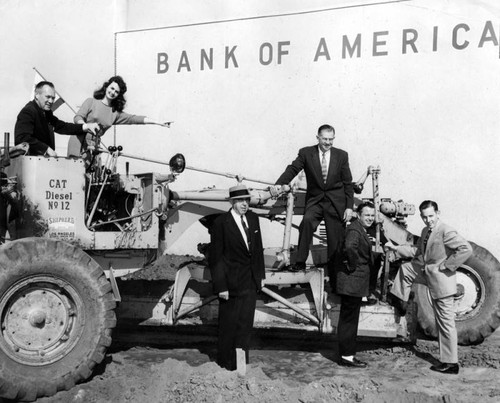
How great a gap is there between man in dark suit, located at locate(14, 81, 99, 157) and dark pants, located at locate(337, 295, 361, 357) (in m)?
3.04

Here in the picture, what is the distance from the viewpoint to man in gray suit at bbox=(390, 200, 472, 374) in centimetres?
684

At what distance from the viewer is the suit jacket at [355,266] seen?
690cm

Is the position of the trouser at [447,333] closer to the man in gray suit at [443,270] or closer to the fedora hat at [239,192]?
the man in gray suit at [443,270]

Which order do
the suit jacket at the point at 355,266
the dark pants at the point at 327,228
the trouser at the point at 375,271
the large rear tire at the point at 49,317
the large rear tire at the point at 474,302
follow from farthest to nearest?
the large rear tire at the point at 474,302 → the dark pants at the point at 327,228 → the trouser at the point at 375,271 → the suit jacket at the point at 355,266 → the large rear tire at the point at 49,317

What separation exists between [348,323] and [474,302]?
6.67ft

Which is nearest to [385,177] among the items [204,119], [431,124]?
[431,124]

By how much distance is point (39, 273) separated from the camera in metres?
6.21

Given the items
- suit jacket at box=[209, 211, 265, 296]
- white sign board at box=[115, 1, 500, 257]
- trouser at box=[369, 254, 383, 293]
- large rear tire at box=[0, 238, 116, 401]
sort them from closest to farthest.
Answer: large rear tire at box=[0, 238, 116, 401] < suit jacket at box=[209, 211, 265, 296] < trouser at box=[369, 254, 383, 293] < white sign board at box=[115, 1, 500, 257]

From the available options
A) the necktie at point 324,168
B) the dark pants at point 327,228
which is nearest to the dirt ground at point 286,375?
the dark pants at point 327,228

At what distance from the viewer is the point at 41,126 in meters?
6.98

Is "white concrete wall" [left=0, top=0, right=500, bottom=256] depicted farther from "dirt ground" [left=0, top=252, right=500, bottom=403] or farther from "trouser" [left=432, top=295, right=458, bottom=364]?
"trouser" [left=432, top=295, right=458, bottom=364]

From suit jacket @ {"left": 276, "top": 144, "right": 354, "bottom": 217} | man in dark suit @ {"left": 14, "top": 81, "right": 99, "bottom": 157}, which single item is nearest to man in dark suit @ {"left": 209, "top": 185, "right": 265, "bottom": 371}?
suit jacket @ {"left": 276, "top": 144, "right": 354, "bottom": 217}

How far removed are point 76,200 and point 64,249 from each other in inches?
22.5

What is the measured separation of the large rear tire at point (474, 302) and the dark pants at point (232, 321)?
243 centimetres
